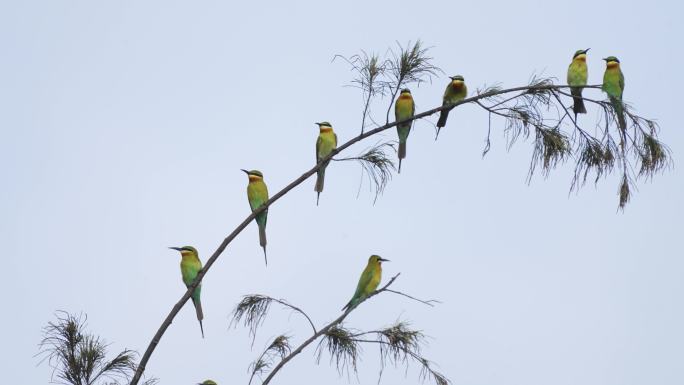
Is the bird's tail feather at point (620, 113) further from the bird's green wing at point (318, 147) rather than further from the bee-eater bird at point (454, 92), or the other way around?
the bird's green wing at point (318, 147)

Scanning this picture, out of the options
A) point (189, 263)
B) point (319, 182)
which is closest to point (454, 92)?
point (319, 182)

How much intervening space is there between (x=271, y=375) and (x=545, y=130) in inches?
85.1

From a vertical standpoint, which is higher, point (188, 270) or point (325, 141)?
point (325, 141)

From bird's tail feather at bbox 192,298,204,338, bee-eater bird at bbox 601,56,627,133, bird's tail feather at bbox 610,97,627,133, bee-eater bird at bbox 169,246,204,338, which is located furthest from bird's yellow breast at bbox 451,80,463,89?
bird's tail feather at bbox 192,298,204,338

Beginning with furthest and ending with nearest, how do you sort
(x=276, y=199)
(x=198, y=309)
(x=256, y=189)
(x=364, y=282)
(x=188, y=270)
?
(x=256, y=189) → (x=188, y=270) → (x=364, y=282) → (x=198, y=309) → (x=276, y=199)

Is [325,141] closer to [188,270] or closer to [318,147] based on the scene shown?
[318,147]

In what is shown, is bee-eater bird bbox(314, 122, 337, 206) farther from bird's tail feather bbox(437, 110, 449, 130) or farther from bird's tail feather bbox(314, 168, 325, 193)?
bird's tail feather bbox(314, 168, 325, 193)

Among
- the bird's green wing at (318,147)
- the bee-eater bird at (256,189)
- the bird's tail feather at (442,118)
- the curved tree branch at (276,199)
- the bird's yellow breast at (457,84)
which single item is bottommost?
the curved tree branch at (276,199)

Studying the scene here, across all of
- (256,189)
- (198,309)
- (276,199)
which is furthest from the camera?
(256,189)

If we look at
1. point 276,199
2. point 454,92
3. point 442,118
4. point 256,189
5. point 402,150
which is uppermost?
point 454,92

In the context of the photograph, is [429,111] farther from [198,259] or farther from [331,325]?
[198,259]

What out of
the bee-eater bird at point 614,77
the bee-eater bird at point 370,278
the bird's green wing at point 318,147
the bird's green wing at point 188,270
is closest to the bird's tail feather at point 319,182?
the bee-eater bird at point 370,278

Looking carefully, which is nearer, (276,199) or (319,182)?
(276,199)

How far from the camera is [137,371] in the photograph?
490 cm
